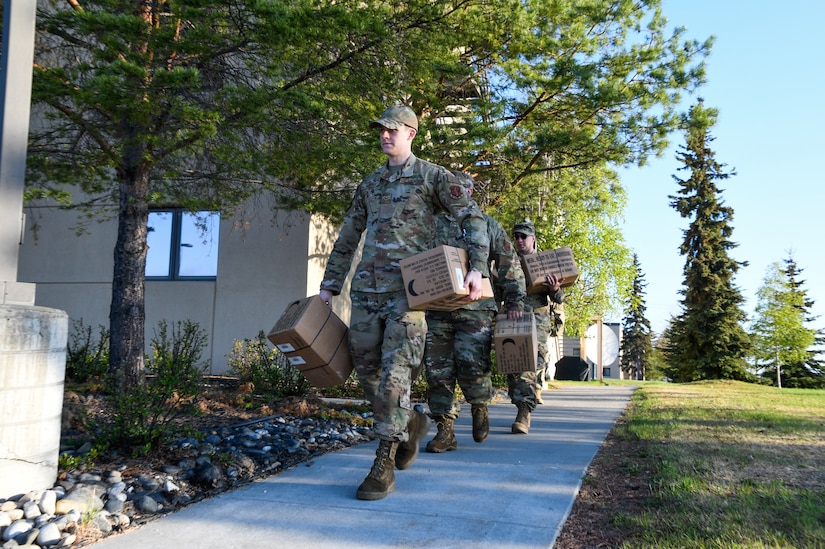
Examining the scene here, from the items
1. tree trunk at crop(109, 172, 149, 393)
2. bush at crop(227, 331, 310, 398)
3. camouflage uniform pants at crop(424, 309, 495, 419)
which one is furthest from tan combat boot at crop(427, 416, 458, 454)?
tree trunk at crop(109, 172, 149, 393)

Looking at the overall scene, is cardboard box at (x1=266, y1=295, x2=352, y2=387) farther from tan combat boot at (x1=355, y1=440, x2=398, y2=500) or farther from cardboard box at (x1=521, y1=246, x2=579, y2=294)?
cardboard box at (x1=521, y1=246, x2=579, y2=294)

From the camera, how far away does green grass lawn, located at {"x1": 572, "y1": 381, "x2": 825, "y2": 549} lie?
9.37 ft

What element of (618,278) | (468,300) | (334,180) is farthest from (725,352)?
(468,300)

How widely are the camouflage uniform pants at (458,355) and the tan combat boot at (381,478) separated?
1.48 metres

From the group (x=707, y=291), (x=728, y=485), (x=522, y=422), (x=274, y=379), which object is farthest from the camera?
(x=707, y=291)

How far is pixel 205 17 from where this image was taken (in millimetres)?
5367

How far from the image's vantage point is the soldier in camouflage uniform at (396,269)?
12.9 feet

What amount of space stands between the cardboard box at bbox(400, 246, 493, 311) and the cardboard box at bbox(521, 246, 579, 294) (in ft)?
9.95

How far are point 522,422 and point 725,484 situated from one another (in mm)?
2566

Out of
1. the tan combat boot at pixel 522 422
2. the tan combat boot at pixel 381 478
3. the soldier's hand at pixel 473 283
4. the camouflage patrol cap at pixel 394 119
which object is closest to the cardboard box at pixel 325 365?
the tan combat boot at pixel 381 478

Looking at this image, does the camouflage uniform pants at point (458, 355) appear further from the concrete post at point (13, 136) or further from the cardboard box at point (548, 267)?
the concrete post at point (13, 136)

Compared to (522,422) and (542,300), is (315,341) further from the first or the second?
(542,300)

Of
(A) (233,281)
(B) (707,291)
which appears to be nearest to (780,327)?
(B) (707,291)

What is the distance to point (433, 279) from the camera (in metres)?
3.94
